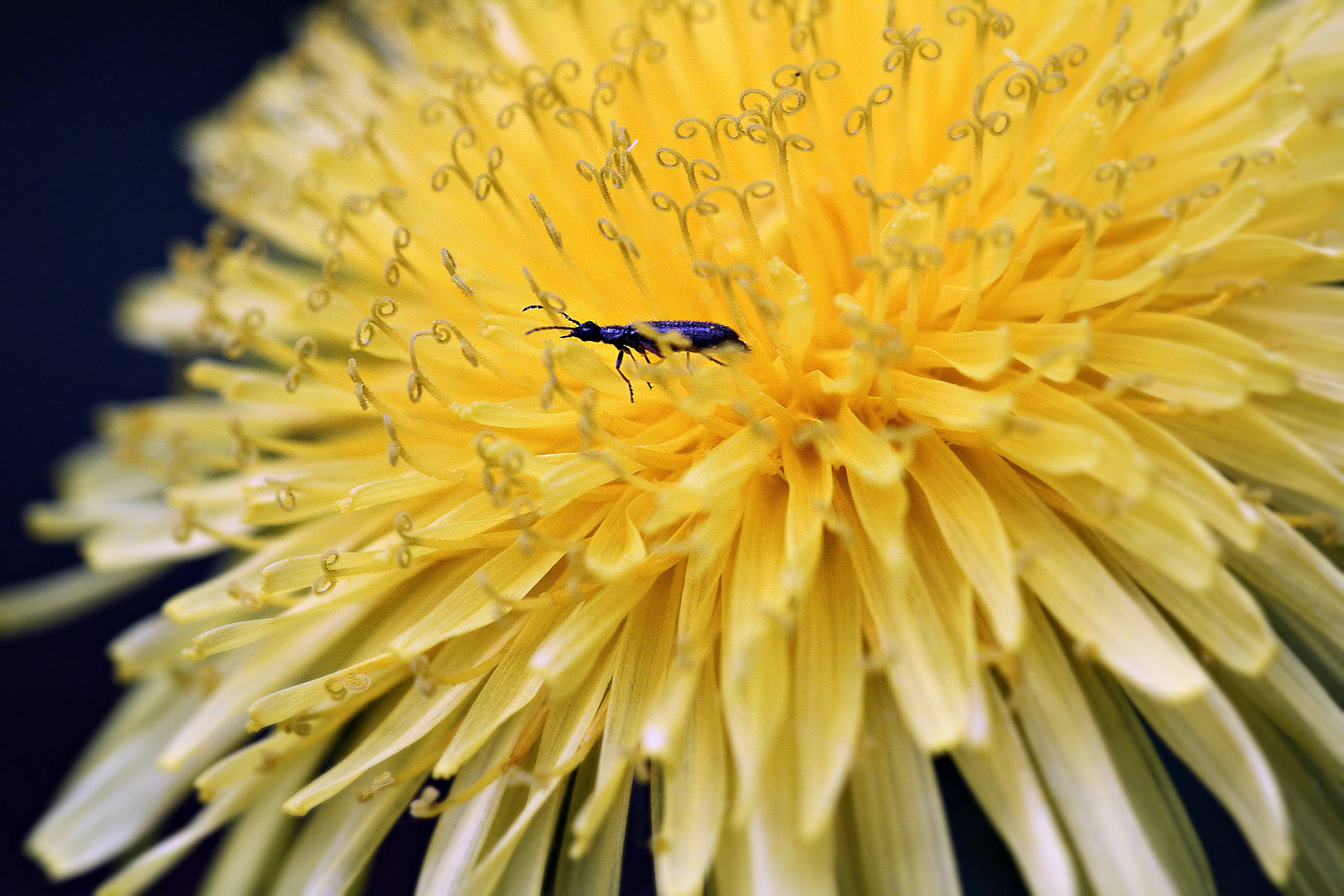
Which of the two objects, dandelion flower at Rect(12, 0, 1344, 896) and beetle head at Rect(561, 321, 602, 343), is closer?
dandelion flower at Rect(12, 0, 1344, 896)

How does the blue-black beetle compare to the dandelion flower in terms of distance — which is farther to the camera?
the blue-black beetle

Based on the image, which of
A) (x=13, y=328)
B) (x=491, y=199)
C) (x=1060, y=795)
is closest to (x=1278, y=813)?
(x=1060, y=795)

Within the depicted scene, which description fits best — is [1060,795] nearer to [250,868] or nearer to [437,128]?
[250,868]

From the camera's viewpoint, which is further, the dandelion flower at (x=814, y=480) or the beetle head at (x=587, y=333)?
the beetle head at (x=587, y=333)

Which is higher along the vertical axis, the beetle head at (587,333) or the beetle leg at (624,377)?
the beetle head at (587,333)

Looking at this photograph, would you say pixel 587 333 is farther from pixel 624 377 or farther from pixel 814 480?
pixel 814 480

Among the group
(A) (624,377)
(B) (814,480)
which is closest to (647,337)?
(A) (624,377)

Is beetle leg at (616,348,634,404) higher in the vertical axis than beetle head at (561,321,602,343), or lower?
lower
